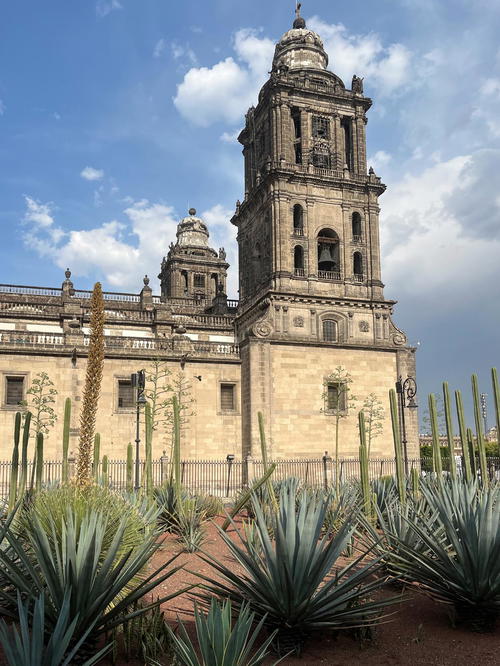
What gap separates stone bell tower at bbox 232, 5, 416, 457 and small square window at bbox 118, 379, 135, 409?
532 cm

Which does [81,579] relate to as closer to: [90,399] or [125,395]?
[90,399]

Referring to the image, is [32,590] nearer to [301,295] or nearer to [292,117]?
[301,295]

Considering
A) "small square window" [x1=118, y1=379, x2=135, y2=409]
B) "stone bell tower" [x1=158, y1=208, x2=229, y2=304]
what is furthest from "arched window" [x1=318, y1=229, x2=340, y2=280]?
"stone bell tower" [x1=158, y1=208, x2=229, y2=304]

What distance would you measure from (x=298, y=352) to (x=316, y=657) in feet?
79.5

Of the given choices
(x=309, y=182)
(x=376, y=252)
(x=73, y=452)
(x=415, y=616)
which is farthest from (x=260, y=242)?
(x=415, y=616)

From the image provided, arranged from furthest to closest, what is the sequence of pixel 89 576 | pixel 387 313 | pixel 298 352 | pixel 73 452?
pixel 387 313 < pixel 298 352 < pixel 73 452 < pixel 89 576

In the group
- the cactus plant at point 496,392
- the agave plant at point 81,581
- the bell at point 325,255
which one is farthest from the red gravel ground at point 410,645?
the bell at point 325,255

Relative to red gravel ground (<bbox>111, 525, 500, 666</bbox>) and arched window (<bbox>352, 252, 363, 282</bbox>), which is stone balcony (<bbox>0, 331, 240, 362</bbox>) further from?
red gravel ground (<bbox>111, 525, 500, 666</bbox>)

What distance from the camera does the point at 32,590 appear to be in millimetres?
6098

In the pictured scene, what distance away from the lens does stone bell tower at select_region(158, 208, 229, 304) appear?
49.1 metres

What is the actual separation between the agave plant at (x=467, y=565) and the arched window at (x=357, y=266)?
26.3 metres

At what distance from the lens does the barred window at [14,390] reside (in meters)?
26.2

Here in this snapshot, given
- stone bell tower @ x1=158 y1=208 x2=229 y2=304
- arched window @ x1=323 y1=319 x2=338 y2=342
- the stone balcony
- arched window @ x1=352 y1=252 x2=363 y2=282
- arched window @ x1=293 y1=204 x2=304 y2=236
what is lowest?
the stone balcony

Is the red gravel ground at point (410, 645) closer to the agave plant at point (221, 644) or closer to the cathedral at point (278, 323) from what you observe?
the agave plant at point (221, 644)
